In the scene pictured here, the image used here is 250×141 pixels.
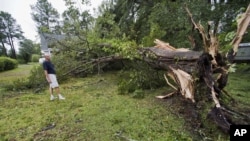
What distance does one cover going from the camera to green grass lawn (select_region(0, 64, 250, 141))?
2.91 meters

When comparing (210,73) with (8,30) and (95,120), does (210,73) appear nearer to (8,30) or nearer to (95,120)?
(95,120)

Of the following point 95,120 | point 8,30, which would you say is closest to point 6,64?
point 95,120

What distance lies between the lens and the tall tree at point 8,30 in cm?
3351

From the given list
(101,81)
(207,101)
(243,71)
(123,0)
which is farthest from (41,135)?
(243,71)

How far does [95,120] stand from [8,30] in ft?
126

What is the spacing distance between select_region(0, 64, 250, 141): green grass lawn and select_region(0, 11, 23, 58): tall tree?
33.6m

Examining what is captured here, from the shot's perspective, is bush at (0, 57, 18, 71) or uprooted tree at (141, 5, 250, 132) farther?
bush at (0, 57, 18, 71)

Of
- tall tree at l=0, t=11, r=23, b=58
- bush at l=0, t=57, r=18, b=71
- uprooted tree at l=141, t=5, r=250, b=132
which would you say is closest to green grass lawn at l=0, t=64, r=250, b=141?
uprooted tree at l=141, t=5, r=250, b=132

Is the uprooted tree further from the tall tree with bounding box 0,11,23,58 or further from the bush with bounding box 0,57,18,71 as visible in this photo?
the tall tree with bounding box 0,11,23,58

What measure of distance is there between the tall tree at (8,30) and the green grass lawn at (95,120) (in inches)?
1321

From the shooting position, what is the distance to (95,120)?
3.52m

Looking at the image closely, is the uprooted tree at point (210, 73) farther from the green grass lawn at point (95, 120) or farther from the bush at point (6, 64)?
the bush at point (6, 64)

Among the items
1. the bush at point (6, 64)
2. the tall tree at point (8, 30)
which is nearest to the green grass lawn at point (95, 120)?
the bush at point (6, 64)

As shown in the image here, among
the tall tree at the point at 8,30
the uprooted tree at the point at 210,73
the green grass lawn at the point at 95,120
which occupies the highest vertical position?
the tall tree at the point at 8,30
